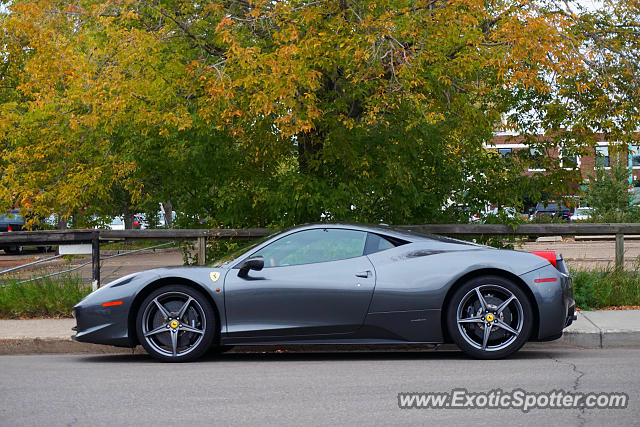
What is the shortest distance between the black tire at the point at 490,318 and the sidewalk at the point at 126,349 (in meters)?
1.31

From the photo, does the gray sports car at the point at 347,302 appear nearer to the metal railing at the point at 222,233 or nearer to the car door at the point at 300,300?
the car door at the point at 300,300

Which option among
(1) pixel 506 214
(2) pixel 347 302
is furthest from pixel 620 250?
(2) pixel 347 302

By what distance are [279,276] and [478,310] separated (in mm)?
1892

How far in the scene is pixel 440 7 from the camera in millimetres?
11086

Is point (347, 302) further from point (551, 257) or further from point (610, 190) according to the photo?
point (610, 190)

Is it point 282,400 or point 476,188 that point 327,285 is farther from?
point 476,188

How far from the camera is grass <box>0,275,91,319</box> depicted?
36.2 ft

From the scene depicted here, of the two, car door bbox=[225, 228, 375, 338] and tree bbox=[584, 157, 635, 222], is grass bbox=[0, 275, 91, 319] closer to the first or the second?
car door bbox=[225, 228, 375, 338]

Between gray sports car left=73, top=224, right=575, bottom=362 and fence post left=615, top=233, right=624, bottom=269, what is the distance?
3632mm

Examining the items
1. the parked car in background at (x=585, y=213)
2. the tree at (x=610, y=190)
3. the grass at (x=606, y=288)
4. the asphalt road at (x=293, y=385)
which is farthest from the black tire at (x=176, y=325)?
the tree at (x=610, y=190)

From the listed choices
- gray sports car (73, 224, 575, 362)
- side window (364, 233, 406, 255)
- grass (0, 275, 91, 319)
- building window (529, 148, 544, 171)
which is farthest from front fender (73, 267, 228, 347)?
building window (529, 148, 544, 171)

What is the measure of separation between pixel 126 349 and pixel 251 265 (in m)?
2.24

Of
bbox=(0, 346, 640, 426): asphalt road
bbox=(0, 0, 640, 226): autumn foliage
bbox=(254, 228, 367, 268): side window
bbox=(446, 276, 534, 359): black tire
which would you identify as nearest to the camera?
bbox=(0, 346, 640, 426): asphalt road

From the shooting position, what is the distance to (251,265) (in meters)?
7.98
